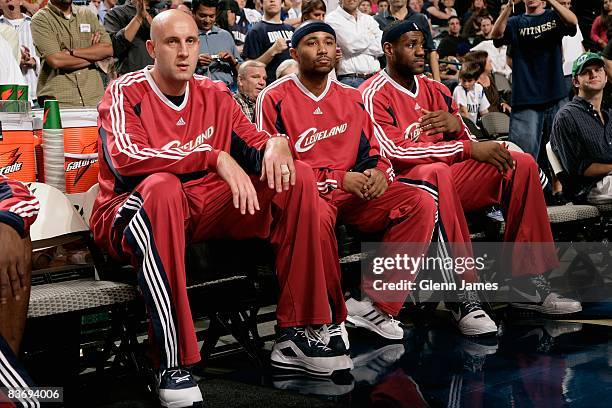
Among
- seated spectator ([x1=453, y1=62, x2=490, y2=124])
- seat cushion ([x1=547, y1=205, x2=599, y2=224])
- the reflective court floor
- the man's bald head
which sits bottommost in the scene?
the reflective court floor

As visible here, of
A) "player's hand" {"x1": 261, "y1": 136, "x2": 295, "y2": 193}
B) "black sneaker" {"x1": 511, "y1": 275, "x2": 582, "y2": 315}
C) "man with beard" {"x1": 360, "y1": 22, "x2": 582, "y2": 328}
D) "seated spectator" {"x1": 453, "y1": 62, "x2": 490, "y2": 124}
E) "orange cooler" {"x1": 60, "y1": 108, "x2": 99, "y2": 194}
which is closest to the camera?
"player's hand" {"x1": 261, "y1": 136, "x2": 295, "y2": 193}

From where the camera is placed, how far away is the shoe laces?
3.36 meters

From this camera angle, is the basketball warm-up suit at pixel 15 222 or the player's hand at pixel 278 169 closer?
the basketball warm-up suit at pixel 15 222

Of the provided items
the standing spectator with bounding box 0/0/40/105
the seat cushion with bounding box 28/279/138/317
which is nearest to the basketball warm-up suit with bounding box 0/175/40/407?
the seat cushion with bounding box 28/279/138/317

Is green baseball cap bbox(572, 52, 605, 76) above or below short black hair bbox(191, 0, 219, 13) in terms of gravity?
below

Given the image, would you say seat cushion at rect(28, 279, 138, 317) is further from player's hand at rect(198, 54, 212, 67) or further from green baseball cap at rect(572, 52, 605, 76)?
green baseball cap at rect(572, 52, 605, 76)

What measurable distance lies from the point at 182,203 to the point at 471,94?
19.7ft

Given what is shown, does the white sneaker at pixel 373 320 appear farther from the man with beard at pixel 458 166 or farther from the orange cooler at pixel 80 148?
the orange cooler at pixel 80 148

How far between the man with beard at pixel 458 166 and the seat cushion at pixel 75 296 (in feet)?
5.21

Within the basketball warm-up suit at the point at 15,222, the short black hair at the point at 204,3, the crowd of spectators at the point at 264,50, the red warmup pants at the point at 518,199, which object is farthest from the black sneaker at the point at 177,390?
the short black hair at the point at 204,3

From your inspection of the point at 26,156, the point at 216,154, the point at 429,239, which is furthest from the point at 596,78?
the point at 26,156

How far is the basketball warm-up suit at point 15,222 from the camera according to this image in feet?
7.39

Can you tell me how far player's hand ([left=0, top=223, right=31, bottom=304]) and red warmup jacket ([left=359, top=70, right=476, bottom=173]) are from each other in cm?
221

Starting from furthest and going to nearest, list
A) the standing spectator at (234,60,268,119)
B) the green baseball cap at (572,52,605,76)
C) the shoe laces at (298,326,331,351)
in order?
the standing spectator at (234,60,268,119) < the green baseball cap at (572,52,605,76) < the shoe laces at (298,326,331,351)
